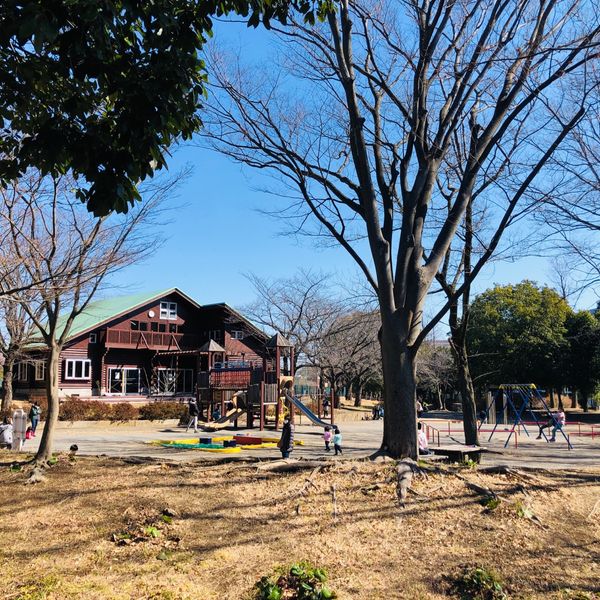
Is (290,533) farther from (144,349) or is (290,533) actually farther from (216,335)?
(216,335)

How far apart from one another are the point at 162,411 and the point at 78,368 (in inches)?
397

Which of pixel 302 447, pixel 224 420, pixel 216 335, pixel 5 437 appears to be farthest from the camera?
pixel 216 335

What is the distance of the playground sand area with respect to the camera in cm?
591

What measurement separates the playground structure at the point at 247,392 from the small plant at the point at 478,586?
65.3 ft

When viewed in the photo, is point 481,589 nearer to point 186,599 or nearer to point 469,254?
point 186,599

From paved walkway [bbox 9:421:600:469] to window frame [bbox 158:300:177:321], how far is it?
1360 cm

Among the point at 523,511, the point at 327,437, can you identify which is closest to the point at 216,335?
the point at 327,437

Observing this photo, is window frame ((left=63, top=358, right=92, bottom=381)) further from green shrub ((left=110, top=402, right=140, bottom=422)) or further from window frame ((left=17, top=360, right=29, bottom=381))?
green shrub ((left=110, top=402, right=140, bottom=422))

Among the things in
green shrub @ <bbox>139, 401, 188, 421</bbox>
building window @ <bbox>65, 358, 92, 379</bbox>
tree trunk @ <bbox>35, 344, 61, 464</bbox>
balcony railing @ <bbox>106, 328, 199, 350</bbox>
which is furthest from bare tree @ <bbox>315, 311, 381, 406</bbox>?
tree trunk @ <bbox>35, 344, 61, 464</bbox>

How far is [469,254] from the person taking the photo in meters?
16.2

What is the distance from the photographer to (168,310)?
4250 centimetres

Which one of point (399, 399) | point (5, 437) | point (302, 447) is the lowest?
point (302, 447)

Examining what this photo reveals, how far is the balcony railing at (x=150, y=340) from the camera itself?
3856cm

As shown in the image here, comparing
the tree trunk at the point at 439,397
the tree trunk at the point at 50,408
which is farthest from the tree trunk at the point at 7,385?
the tree trunk at the point at 439,397
